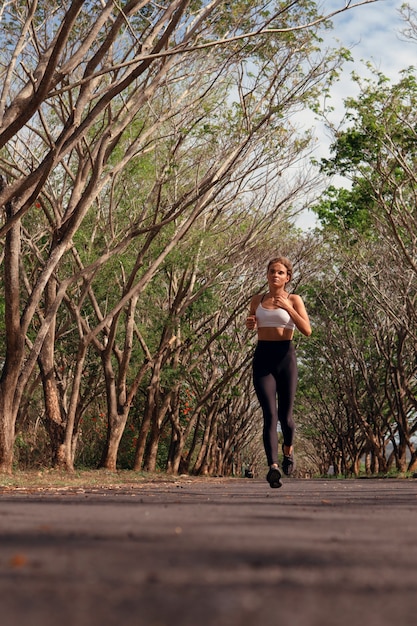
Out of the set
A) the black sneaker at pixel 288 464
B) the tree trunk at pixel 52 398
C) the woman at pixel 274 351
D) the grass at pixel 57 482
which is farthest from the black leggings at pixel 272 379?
the tree trunk at pixel 52 398

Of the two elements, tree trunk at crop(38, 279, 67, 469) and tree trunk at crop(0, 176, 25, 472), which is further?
tree trunk at crop(38, 279, 67, 469)

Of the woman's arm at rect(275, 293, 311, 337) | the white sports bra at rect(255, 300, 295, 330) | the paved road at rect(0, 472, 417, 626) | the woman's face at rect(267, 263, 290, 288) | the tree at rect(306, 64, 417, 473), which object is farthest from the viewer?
the tree at rect(306, 64, 417, 473)

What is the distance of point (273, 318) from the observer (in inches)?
338

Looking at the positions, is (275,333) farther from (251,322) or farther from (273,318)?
(251,322)

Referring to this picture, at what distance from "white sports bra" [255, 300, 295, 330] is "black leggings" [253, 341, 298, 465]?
190 mm

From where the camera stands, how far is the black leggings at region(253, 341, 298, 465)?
8648mm

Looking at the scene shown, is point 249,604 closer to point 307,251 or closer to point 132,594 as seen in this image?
point 132,594

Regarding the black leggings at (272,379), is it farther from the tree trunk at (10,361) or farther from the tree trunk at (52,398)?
the tree trunk at (52,398)

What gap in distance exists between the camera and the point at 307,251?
93.4 ft

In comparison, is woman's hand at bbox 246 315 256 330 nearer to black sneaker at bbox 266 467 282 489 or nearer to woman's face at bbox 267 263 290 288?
woman's face at bbox 267 263 290 288

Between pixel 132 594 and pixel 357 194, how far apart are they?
23.3m

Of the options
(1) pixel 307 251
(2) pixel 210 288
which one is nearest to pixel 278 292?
(2) pixel 210 288

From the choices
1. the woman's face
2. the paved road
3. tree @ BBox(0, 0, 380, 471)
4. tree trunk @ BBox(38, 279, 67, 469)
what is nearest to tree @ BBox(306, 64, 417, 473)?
tree @ BBox(0, 0, 380, 471)

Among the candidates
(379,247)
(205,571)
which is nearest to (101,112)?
(205,571)
